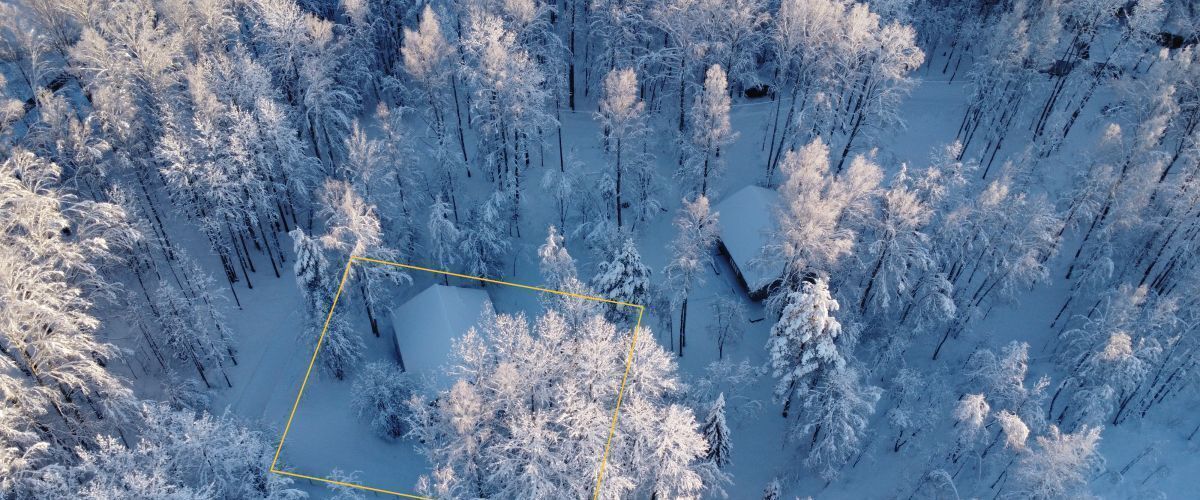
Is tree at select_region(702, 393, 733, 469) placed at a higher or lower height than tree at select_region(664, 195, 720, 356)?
lower

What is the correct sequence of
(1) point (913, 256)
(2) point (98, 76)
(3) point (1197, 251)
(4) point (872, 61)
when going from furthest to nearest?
(4) point (872, 61), (2) point (98, 76), (3) point (1197, 251), (1) point (913, 256)

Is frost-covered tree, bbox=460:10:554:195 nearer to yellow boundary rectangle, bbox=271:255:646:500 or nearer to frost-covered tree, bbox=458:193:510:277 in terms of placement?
frost-covered tree, bbox=458:193:510:277

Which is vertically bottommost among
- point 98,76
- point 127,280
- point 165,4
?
point 127,280

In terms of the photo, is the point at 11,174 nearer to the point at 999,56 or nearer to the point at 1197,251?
the point at 999,56

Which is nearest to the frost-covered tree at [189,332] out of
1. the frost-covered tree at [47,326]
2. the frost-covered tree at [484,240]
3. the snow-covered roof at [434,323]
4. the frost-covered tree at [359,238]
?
the frost-covered tree at [47,326]

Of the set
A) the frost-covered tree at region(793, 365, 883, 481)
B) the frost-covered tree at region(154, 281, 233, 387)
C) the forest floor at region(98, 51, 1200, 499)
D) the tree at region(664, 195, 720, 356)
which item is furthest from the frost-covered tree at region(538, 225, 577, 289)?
the frost-covered tree at region(154, 281, 233, 387)

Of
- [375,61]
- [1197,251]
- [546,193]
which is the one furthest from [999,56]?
[375,61]
